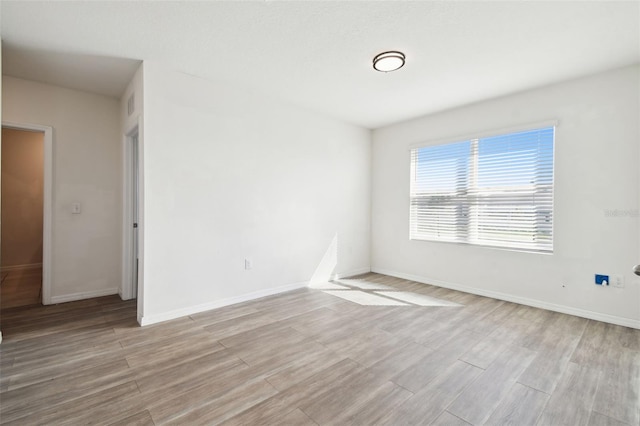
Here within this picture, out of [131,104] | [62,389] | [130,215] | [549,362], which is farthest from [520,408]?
[131,104]

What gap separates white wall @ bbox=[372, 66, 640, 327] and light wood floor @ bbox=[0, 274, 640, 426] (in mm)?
324

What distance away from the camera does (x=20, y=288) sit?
4.16 metres

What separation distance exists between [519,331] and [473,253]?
140cm

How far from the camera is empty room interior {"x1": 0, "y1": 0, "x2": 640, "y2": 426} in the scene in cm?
199

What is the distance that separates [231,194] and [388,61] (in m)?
2.31

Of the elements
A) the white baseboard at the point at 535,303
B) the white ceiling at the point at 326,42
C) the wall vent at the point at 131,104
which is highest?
the white ceiling at the point at 326,42

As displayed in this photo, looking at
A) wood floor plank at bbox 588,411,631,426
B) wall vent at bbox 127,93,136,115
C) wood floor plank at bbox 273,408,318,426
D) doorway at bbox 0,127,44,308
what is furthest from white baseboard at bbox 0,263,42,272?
wood floor plank at bbox 588,411,631,426

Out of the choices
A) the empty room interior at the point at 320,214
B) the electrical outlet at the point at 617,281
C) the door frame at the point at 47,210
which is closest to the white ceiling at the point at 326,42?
the empty room interior at the point at 320,214

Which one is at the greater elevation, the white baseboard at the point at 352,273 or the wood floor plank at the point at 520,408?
the white baseboard at the point at 352,273

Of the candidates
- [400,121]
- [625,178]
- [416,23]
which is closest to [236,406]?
[416,23]

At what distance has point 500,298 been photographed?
3.79 meters

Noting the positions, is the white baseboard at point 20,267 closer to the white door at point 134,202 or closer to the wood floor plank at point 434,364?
the white door at point 134,202

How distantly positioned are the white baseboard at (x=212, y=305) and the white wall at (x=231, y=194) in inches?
0.5

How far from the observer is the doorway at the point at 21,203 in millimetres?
5172
